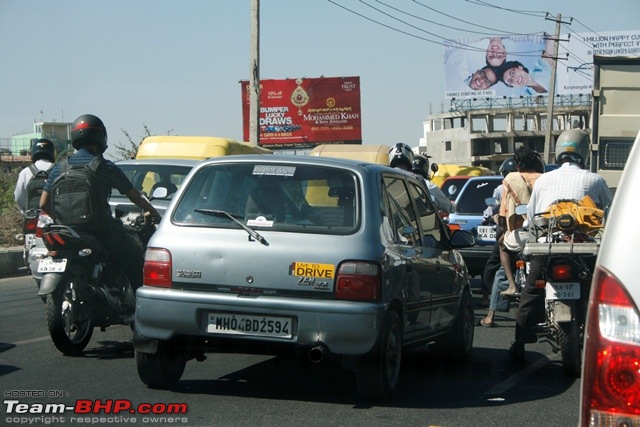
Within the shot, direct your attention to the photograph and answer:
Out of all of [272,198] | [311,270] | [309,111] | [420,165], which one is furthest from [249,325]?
[309,111]

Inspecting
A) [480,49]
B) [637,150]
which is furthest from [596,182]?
[480,49]

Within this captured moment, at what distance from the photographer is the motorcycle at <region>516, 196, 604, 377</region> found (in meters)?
7.66

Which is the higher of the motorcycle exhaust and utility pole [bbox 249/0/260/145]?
utility pole [bbox 249/0/260/145]

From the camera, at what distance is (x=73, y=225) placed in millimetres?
8484

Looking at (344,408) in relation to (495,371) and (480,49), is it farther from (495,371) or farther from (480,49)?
(480,49)

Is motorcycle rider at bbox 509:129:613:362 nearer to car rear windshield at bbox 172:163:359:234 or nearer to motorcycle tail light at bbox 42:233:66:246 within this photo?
car rear windshield at bbox 172:163:359:234

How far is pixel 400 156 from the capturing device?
39.6 ft

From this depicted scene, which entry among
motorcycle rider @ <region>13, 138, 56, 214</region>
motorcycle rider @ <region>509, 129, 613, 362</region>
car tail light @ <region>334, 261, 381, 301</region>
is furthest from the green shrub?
car tail light @ <region>334, 261, 381, 301</region>

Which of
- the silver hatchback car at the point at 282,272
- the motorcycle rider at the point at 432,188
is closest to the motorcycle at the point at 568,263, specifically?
the silver hatchback car at the point at 282,272

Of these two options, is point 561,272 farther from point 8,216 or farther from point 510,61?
point 510,61

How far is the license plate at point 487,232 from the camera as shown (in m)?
14.6

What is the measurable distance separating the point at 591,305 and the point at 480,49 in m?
76.2

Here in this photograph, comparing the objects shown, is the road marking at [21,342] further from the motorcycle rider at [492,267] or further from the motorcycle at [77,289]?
the motorcycle rider at [492,267]

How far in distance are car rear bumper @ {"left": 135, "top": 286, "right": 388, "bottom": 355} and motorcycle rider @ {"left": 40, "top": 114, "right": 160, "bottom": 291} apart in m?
1.92
